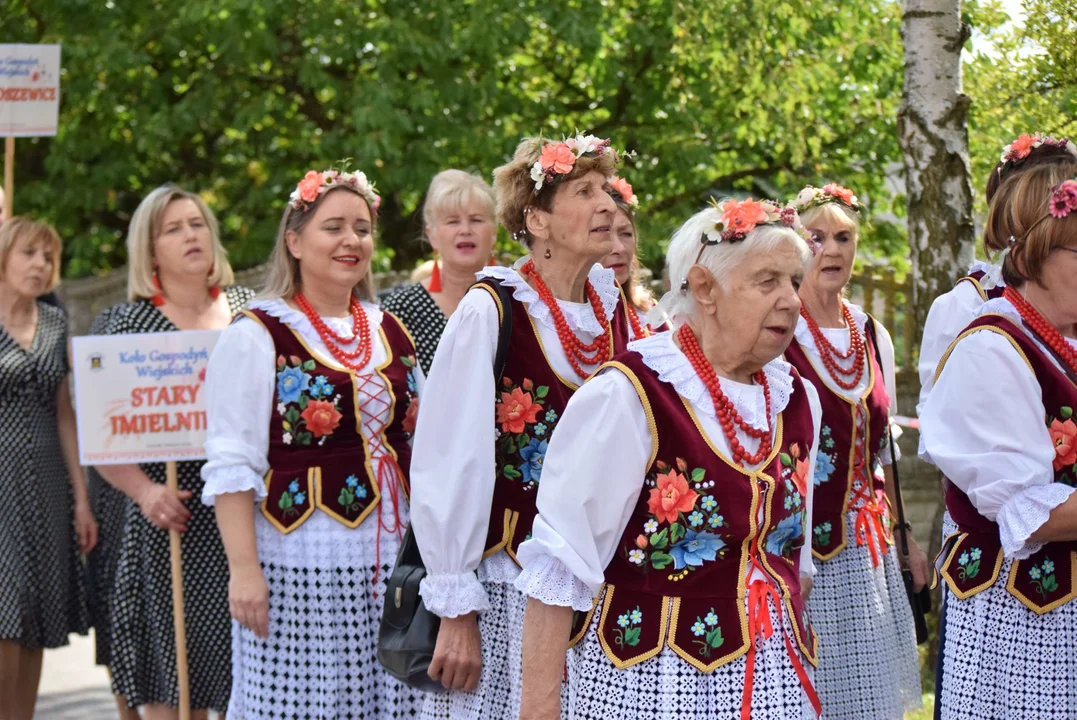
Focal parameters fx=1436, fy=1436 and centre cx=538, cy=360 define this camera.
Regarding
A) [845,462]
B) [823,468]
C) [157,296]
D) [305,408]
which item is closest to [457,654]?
[305,408]

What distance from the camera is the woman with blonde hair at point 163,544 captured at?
564cm

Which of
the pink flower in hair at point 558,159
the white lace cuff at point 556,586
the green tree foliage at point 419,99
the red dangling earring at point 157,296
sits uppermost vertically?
the green tree foliage at point 419,99

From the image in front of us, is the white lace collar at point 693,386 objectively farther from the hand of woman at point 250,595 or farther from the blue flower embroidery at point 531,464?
the hand of woman at point 250,595

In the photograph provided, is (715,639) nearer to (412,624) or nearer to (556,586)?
(556,586)

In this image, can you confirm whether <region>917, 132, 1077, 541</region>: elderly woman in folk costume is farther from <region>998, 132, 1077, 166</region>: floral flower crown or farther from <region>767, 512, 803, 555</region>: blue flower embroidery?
<region>767, 512, 803, 555</region>: blue flower embroidery

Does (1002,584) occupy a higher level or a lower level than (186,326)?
lower

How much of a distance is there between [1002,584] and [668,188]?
8.44 meters

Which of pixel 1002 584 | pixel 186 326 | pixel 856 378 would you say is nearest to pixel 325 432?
pixel 186 326

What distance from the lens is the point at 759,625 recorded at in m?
3.12

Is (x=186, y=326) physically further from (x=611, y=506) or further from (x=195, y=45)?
(x=195, y=45)

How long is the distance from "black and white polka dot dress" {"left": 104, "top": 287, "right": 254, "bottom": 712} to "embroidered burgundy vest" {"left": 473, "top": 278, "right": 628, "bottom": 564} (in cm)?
217

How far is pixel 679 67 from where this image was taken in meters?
11.5

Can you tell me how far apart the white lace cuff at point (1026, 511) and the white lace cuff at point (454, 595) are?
51.6 inches

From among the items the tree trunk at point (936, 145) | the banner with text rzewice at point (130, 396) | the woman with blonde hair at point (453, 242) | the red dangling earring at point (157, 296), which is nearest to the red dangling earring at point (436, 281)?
the woman with blonde hair at point (453, 242)
